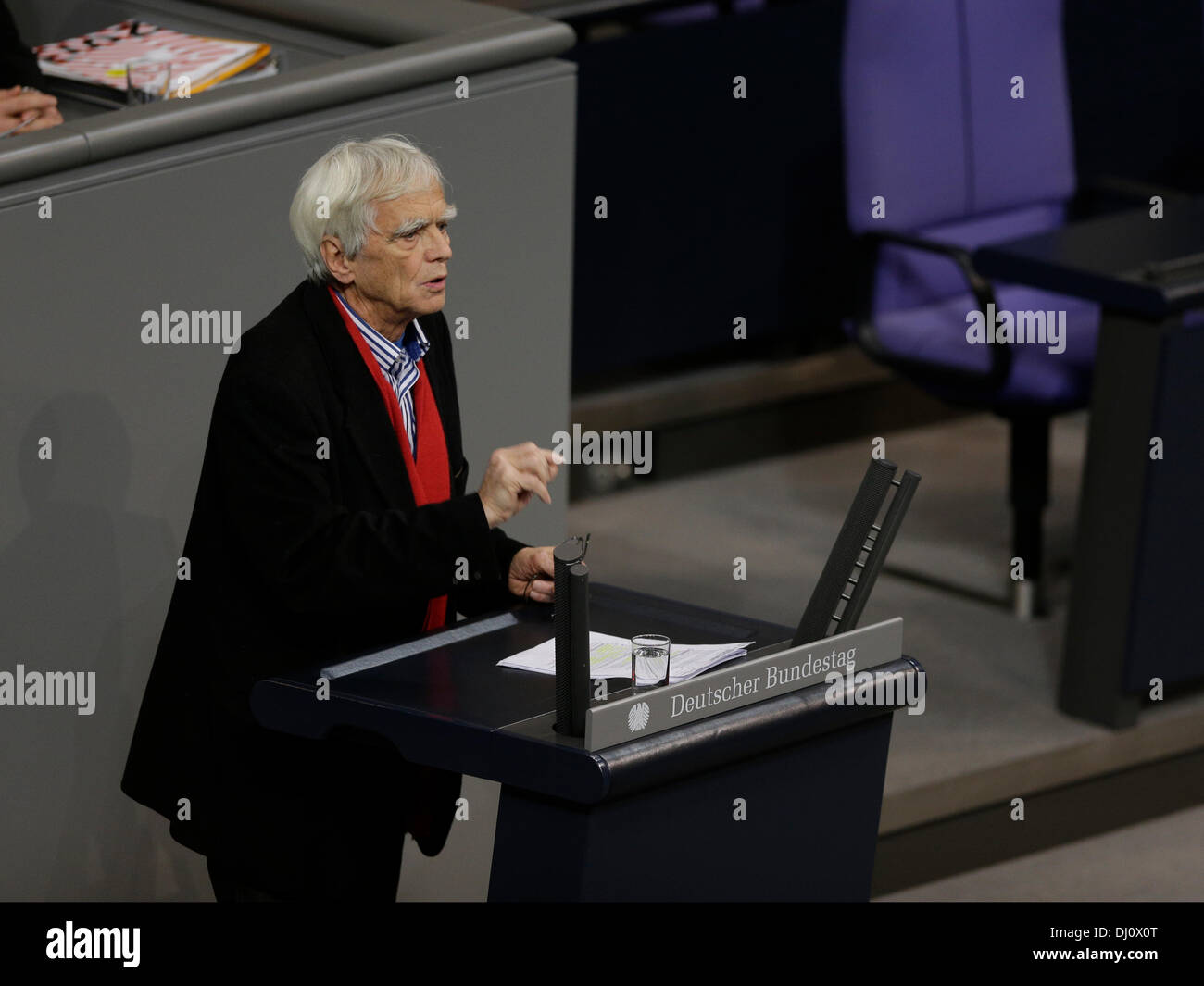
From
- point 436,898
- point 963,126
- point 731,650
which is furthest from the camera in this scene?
point 963,126

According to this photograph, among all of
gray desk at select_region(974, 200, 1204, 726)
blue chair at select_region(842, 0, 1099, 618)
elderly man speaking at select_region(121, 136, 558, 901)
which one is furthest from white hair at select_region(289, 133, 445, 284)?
blue chair at select_region(842, 0, 1099, 618)

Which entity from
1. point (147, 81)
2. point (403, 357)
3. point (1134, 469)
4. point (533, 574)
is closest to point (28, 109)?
point (147, 81)

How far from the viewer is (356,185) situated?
2680 mm

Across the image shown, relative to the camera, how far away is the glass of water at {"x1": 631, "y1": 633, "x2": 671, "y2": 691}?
2594mm

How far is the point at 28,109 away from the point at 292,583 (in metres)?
1.13

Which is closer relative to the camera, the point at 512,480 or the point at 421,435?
the point at 512,480

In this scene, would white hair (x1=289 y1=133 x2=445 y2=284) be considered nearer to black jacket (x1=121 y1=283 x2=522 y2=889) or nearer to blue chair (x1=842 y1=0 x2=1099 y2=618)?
black jacket (x1=121 y1=283 x2=522 y2=889)

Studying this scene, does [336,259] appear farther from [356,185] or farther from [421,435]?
[421,435]

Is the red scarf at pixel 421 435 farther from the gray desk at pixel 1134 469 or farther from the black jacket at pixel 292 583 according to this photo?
the gray desk at pixel 1134 469

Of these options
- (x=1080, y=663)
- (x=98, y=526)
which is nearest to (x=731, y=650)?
(x=98, y=526)

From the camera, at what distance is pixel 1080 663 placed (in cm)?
461

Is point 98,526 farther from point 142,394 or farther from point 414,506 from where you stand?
point 414,506
